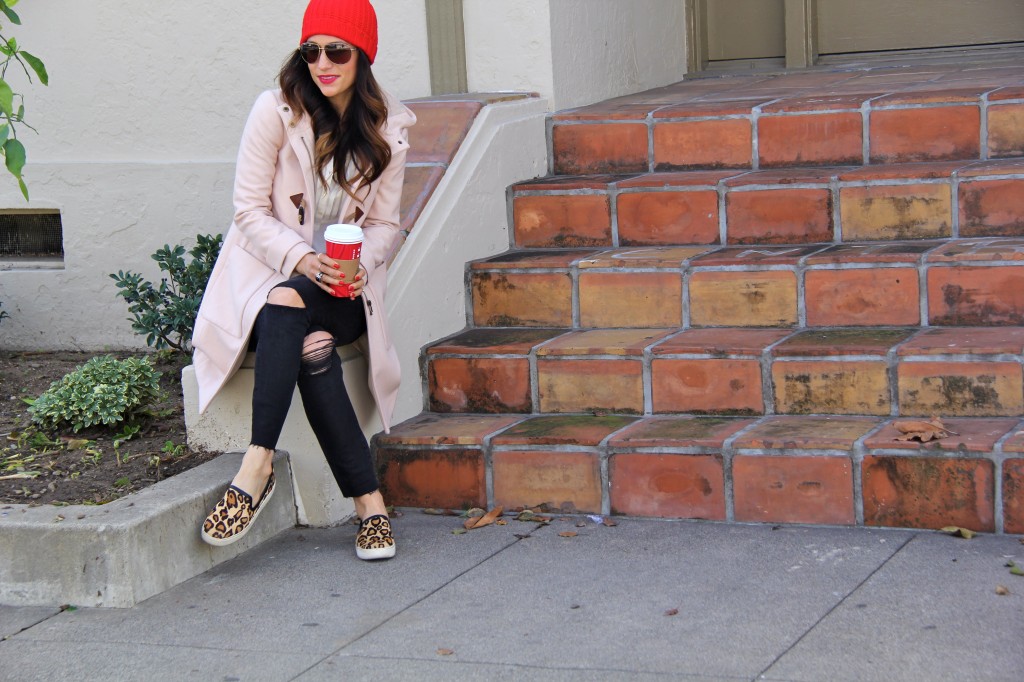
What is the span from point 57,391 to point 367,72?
1379 mm

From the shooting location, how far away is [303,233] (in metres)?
3.33

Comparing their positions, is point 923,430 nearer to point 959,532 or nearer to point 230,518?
point 959,532

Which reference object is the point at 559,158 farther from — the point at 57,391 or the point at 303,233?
the point at 57,391

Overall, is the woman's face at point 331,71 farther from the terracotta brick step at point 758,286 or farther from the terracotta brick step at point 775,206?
the terracotta brick step at point 775,206

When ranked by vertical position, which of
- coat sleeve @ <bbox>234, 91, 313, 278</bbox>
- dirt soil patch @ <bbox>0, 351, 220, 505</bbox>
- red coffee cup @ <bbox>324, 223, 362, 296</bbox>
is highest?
coat sleeve @ <bbox>234, 91, 313, 278</bbox>

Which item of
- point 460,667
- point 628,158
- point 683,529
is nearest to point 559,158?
point 628,158

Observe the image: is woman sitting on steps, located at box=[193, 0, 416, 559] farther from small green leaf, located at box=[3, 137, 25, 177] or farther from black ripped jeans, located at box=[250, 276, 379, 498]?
small green leaf, located at box=[3, 137, 25, 177]

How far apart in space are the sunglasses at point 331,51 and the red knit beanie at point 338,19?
21 mm

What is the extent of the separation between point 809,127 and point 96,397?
2.50m

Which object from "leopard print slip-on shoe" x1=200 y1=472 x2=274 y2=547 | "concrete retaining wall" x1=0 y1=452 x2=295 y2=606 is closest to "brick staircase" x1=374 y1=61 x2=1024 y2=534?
"leopard print slip-on shoe" x1=200 y1=472 x2=274 y2=547

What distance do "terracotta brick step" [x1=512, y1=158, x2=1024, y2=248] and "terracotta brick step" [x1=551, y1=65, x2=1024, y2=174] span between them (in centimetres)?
9

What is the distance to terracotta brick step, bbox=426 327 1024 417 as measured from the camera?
328 centimetres

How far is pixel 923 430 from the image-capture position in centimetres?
313

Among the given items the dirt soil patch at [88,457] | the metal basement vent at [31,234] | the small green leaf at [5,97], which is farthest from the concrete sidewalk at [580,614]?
the metal basement vent at [31,234]
